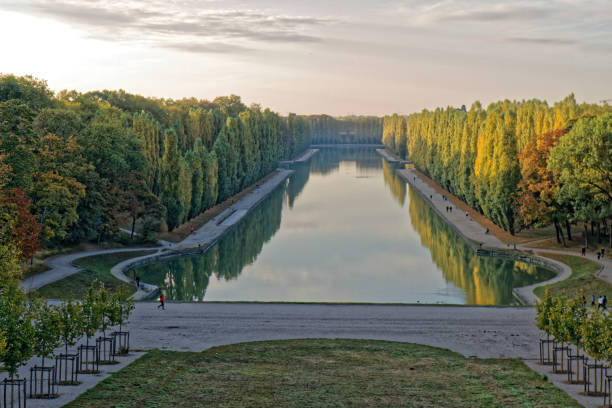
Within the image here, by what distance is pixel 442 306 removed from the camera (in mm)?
35000

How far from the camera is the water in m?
43.6

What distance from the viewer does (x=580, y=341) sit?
76.1ft

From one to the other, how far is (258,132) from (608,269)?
2997 inches

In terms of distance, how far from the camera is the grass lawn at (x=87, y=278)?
38812 mm

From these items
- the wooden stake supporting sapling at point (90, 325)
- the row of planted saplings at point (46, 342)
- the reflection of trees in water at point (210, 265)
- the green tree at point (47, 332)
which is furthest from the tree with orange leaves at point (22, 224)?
the green tree at point (47, 332)

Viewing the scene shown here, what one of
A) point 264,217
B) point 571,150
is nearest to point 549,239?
point 571,150

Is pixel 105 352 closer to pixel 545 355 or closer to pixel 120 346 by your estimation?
pixel 120 346

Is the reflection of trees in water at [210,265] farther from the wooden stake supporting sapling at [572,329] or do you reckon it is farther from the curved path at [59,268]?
the wooden stake supporting sapling at [572,329]

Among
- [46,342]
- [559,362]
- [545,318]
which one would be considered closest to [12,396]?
[46,342]

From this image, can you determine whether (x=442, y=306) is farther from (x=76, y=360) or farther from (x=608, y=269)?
(x=76, y=360)

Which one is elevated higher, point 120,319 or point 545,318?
point 545,318

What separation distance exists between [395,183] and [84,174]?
72.0 m

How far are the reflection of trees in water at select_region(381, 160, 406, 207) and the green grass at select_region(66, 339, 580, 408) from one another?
2475 inches

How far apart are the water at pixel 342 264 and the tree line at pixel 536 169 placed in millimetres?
5086
